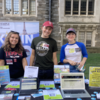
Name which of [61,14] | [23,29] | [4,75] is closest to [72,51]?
[4,75]

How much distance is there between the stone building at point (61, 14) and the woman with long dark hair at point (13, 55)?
16.8 ft

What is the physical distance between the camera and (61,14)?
6.27m

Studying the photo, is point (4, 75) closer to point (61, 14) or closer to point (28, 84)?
point (28, 84)

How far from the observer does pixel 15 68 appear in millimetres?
1427

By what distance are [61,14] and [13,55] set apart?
5.47m

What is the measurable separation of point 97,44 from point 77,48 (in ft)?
19.3

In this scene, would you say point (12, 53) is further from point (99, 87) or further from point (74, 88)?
point (99, 87)

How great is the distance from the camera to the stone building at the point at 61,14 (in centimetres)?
623

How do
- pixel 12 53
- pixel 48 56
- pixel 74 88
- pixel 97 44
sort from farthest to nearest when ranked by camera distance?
pixel 97 44
pixel 48 56
pixel 12 53
pixel 74 88

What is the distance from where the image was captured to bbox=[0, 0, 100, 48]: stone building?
623 cm

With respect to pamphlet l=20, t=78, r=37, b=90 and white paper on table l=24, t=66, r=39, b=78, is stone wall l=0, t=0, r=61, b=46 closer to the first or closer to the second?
white paper on table l=24, t=66, r=39, b=78

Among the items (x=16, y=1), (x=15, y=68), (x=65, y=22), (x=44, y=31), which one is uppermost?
(x=16, y=1)

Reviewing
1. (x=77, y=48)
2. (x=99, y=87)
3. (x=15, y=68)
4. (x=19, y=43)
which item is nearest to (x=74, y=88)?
(x=99, y=87)

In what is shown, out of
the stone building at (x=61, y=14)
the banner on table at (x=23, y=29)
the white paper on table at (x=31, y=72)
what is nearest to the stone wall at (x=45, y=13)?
the stone building at (x=61, y=14)
